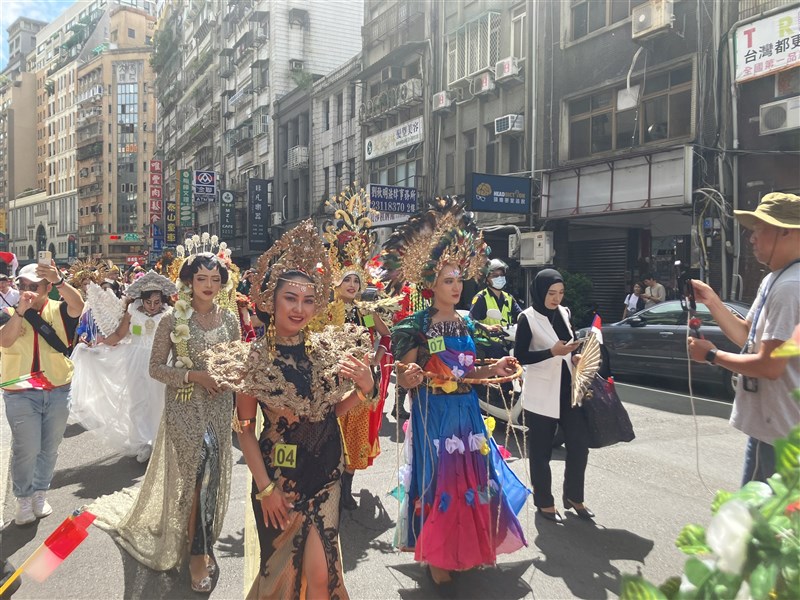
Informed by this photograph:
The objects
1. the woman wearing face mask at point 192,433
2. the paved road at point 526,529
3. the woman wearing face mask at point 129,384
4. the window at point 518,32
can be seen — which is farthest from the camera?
the window at point 518,32

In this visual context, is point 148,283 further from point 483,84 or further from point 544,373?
point 483,84

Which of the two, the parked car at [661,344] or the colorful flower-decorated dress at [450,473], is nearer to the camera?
the colorful flower-decorated dress at [450,473]

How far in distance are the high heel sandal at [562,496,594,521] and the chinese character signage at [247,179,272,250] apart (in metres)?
33.3

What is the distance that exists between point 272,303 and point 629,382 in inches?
376

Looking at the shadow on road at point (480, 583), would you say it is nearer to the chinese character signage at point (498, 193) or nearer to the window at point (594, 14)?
the chinese character signage at point (498, 193)

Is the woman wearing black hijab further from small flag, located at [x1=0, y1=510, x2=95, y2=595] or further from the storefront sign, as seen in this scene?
the storefront sign

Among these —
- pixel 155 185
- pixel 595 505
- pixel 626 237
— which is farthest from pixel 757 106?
pixel 155 185

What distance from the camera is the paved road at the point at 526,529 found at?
3629mm

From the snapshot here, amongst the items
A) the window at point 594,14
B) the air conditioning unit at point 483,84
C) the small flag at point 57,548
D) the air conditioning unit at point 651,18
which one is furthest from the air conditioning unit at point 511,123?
the small flag at point 57,548

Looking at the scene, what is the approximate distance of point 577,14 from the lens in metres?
17.9

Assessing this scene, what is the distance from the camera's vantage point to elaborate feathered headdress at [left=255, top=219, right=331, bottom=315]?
2.86 metres

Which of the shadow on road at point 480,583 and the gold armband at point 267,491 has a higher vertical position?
the gold armband at point 267,491

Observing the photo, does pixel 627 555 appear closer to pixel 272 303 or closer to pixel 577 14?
pixel 272 303

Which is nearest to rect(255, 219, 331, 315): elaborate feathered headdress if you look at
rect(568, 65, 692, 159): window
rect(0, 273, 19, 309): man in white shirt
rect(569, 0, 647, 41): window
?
rect(0, 273, 19, 309): man in white shirt
